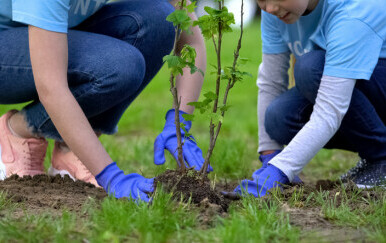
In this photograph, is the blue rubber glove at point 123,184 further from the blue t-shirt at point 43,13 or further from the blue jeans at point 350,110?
the blue jeans at point 350,110

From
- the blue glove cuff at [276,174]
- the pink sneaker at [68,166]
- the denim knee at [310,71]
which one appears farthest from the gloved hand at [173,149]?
the denim knee at [310,71]

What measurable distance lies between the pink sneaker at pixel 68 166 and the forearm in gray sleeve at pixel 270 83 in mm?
938

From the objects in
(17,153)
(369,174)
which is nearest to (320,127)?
(369,174)

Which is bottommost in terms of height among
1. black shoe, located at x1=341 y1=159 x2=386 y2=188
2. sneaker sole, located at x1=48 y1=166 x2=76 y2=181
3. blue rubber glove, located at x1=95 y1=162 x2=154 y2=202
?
sneaker sole, located at x1=48 y1=166 x2=76 y2=181

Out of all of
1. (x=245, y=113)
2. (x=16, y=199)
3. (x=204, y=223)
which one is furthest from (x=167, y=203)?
(x=245, y=113)

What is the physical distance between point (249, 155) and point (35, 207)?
70.6 inches

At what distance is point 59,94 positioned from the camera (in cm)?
201

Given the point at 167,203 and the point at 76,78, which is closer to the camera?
the point at 167,203

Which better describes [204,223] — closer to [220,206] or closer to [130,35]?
[220,206]

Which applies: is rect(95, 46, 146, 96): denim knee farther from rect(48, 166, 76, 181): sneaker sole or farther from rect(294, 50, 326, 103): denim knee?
rect(294, 50, 326, 103): denim knee

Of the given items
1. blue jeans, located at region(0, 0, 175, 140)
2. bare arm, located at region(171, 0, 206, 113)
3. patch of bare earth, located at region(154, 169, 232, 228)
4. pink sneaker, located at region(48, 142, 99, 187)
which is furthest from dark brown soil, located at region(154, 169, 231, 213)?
pink sneaker, located at region(48, 142, 99, 187)

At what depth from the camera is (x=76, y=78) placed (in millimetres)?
2393

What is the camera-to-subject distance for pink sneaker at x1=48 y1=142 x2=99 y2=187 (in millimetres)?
2623

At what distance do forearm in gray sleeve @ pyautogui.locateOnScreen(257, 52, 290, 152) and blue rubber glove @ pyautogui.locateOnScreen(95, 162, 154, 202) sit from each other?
103 cm
